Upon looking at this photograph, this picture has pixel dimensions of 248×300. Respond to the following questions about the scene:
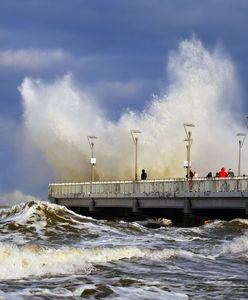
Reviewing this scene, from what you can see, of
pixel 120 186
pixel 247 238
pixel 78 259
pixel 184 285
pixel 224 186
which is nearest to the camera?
pixel 184 285

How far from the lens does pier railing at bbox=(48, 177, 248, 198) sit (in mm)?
46906

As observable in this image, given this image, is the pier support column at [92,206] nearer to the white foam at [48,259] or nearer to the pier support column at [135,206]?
the pier support column at [135,206]

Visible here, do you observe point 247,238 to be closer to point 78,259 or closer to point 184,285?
point 78,259

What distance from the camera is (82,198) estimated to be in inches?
2608

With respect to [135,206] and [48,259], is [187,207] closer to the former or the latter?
[135,206]

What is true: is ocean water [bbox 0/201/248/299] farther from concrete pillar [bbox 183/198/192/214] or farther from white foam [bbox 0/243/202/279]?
concrete pillar [bbox 183/198/192/214]

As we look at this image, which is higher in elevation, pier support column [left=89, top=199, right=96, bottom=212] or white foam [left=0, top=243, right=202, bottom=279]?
pier support column [left=89, top=199, right=96, bottom=212]

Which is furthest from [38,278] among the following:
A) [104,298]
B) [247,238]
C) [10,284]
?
[247,238]

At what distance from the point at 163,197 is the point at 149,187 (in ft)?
9.08

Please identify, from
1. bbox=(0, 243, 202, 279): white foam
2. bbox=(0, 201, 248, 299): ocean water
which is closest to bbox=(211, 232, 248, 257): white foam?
bbox=(0, 201, 248, 299): ocean water

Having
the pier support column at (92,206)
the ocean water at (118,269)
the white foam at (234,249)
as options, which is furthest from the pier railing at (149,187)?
the white foam at (234,249)

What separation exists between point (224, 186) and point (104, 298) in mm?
33449

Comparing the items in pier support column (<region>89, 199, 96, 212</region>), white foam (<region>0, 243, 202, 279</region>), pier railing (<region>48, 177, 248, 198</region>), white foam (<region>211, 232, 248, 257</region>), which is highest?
pier railing (<region>48, 177, 248, 198</region>)

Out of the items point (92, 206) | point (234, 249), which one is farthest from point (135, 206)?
point (234, 249)
